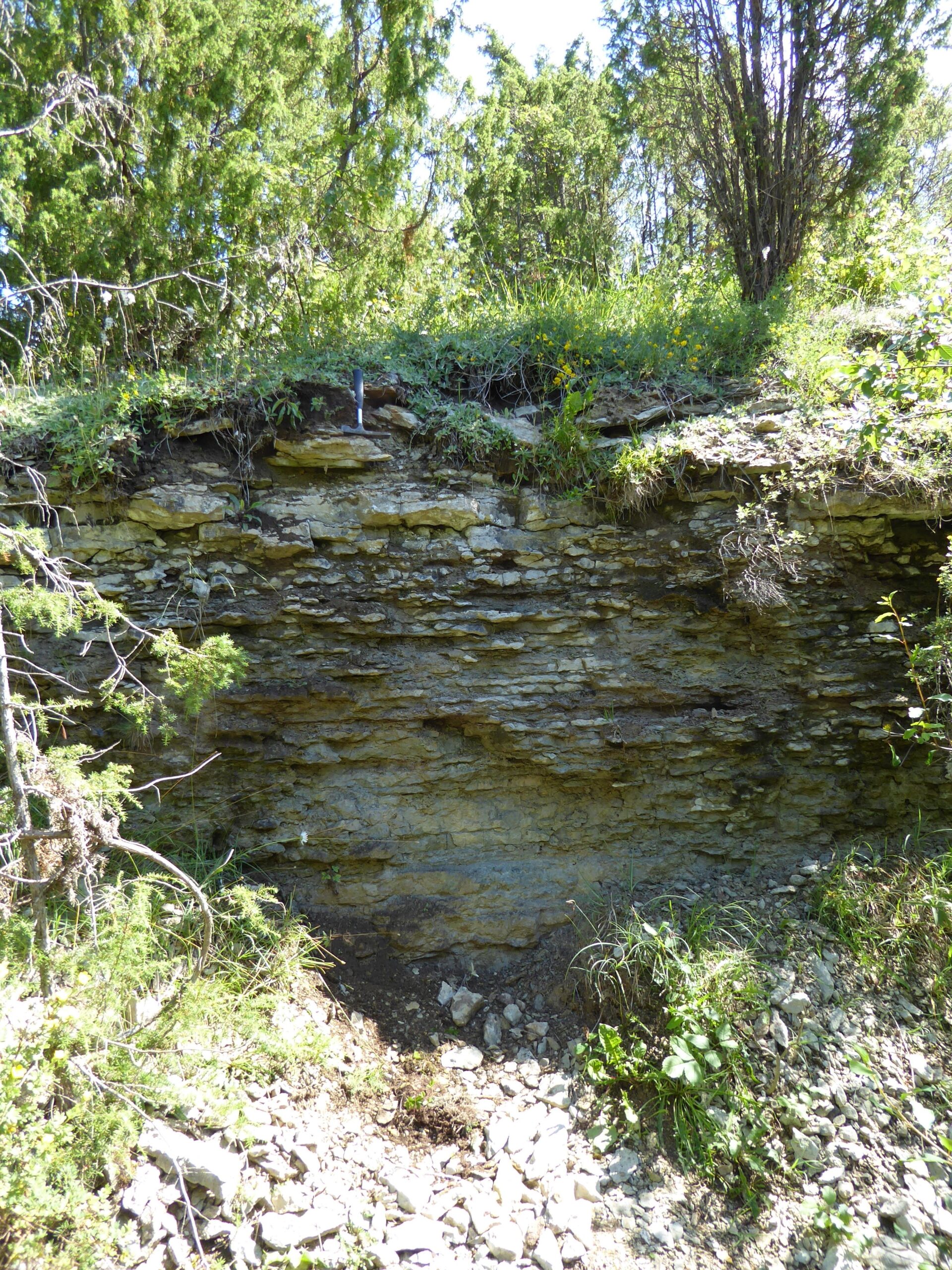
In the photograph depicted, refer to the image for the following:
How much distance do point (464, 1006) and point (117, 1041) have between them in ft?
5.12

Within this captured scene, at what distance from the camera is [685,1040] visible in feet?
9.39

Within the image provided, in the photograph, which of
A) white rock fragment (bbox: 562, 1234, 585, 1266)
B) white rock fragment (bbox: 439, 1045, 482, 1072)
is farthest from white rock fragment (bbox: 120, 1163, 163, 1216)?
white rock fragment (bbox: 562, 1234, 585, 1266)

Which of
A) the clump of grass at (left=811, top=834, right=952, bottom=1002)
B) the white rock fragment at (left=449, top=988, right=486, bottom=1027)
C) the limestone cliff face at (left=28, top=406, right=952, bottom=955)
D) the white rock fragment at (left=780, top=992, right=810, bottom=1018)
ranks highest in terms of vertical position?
the limestone cliff face at (left=28, top=406, right=952, bottom=955)

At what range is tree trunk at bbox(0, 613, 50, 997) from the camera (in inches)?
86.5

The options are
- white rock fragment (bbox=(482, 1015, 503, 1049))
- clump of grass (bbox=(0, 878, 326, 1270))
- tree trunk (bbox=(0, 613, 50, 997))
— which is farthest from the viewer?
white rock fragment (bbox=(482, 1015, 503, 1049))

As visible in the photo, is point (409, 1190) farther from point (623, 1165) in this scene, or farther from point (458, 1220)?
point (623, 1165)

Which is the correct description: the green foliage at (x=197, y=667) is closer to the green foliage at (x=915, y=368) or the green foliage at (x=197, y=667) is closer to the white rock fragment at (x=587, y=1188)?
the white rock fragment at (x=587, y=1188)

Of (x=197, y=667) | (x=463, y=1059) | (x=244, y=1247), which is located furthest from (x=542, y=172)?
(x=244, y=1247)

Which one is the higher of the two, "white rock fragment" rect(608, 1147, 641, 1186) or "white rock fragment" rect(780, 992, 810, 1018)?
"white rock fragment" rect(780, 992, 810, 1018)

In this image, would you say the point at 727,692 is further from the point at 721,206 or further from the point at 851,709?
the point at 721,206

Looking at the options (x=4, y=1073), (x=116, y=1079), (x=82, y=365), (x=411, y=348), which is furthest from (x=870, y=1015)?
(x=82, y=365)

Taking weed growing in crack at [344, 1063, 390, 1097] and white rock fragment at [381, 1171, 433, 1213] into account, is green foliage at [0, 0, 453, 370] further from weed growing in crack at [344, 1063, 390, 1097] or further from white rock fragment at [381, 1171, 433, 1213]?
white rock fragment at [381, 1171, 433, 1213]

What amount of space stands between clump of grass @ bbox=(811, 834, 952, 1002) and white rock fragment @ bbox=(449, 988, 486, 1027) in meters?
1.69

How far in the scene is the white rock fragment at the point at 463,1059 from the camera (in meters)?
3.17
